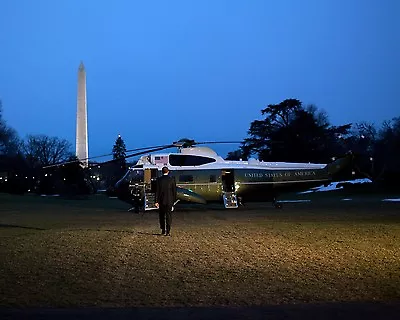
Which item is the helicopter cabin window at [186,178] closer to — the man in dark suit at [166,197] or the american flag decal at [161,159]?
the american flag decal at [161,159]

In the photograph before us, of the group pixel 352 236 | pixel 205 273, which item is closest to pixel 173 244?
pixel 205 273

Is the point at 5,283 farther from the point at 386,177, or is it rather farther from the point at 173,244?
the point at 386,177

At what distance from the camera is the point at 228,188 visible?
27.2 meters

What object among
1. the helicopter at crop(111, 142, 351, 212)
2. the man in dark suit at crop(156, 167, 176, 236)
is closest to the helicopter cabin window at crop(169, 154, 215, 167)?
the helicopter at crop(111, 142, 351, 212)

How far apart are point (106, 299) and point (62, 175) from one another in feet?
208

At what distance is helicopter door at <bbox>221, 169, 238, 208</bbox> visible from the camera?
1057 inches

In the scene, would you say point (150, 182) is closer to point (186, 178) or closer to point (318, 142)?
point (186, 178)

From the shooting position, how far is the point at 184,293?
304 inches

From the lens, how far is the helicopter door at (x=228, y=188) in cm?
2686

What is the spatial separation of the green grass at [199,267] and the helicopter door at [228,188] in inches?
430

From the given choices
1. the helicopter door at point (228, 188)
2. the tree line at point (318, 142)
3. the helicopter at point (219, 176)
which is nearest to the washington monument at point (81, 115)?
the tree line at point (318, 142)

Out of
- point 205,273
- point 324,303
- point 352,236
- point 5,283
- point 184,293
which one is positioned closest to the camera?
point 324,303

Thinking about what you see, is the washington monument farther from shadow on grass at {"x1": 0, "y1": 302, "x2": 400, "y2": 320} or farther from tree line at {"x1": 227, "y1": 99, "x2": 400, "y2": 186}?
shadow on grass at {"x1": 0, "y1": 302, "x2": 400, "y2": 320}

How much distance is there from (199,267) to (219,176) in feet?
56.4
